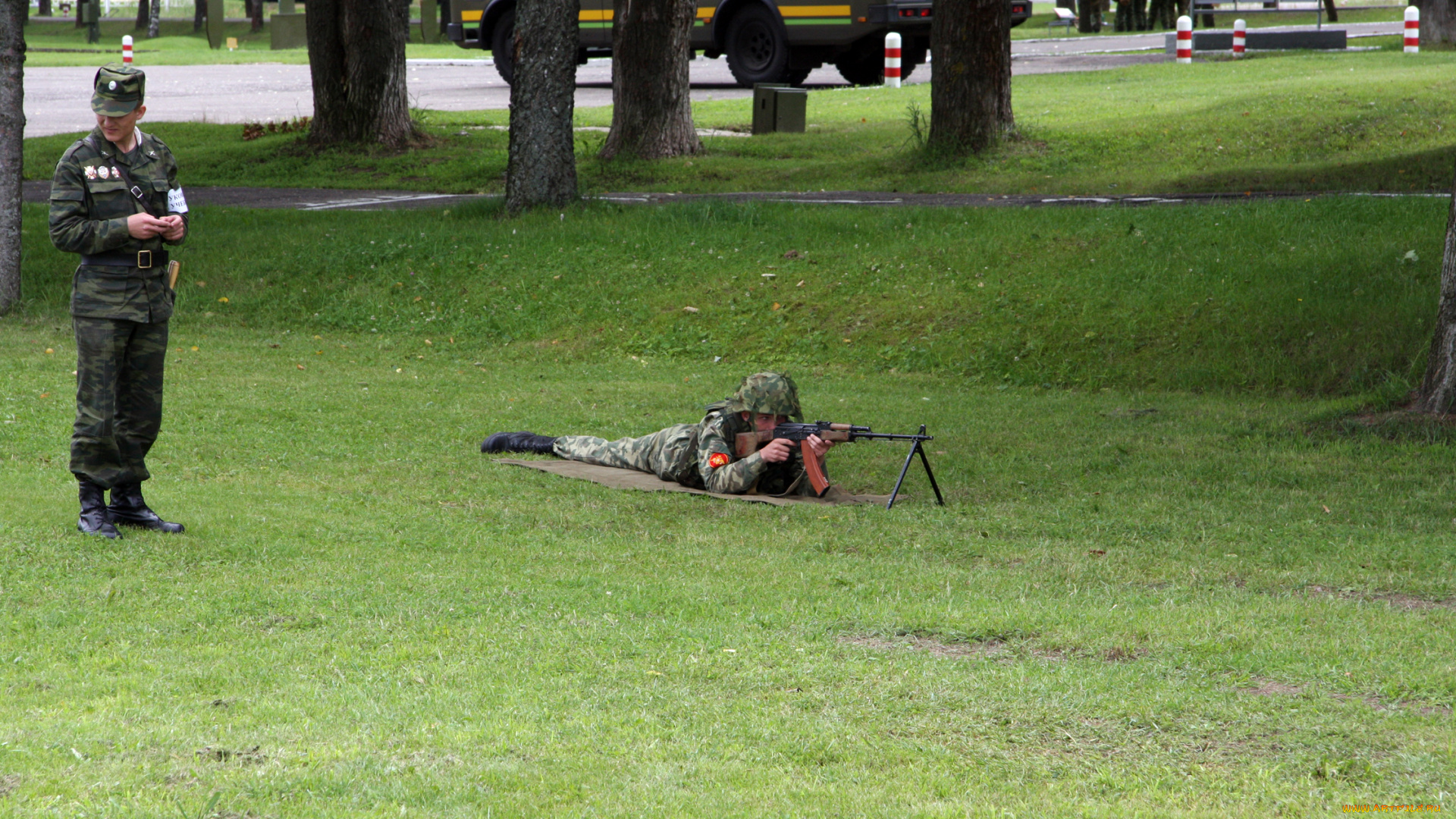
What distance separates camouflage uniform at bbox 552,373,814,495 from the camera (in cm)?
822

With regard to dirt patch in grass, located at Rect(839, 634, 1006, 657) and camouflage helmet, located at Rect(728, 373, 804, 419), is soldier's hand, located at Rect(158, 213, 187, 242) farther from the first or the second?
dirt patch in grass, located at Rect(839, 634, 1006, 657)

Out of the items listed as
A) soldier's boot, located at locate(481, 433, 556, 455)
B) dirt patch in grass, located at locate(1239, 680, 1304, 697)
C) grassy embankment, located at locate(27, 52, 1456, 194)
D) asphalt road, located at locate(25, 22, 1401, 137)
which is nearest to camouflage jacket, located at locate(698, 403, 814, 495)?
soldier's boot, located at locate(481, 433, 556, 455)

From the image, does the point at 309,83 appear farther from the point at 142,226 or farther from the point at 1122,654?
the point at 1122,654

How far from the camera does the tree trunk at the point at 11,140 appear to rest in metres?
13.9

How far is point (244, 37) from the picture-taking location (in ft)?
207

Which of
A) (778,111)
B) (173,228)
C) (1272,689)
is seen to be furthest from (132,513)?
(778,111)

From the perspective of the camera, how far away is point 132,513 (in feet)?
22.7

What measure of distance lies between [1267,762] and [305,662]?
10.6 ft

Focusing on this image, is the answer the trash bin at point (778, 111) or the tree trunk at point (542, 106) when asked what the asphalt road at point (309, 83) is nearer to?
the trash bin at point (778, 111)

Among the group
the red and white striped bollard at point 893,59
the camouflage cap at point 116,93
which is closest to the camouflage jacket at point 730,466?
the camouflage cap at point 116,93

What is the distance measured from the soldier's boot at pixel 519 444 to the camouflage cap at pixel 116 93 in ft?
11.5

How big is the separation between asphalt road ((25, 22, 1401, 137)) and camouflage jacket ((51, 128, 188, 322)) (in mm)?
20651

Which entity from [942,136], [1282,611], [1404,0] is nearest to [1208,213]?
[942,136]

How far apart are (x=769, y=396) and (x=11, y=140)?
969cm
